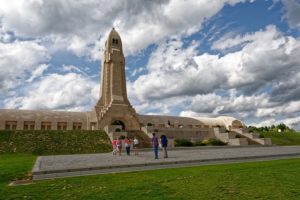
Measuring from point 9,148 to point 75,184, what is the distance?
20.2 m

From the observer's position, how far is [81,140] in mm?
28906

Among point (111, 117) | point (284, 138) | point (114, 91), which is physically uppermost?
point (114, 91)

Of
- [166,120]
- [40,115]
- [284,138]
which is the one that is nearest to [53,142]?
[40,115]

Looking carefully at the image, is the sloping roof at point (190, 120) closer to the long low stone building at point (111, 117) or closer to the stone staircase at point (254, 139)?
the long low stone building at point (111, 117)

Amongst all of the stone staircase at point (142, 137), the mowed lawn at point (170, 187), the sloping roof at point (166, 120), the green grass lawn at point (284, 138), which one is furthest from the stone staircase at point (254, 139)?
the mowed lawn at point (170, 187)

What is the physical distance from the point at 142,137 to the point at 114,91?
1682 centimetres

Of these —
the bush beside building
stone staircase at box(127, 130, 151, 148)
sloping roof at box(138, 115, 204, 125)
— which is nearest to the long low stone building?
stone staircase at box(127, 130, 151, 148)

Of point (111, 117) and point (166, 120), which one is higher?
point (166, 120)

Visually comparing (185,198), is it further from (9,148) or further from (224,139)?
(224,139)

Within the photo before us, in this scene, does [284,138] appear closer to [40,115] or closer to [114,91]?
[114,91]

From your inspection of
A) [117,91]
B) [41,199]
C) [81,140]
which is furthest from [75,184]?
[117,91]

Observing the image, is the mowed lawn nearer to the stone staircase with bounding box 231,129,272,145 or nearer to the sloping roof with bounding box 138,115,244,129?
the stone staircase with bounding box 231,129,272,145

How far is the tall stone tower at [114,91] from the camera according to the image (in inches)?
1750

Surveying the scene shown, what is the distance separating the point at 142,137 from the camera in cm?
3562
